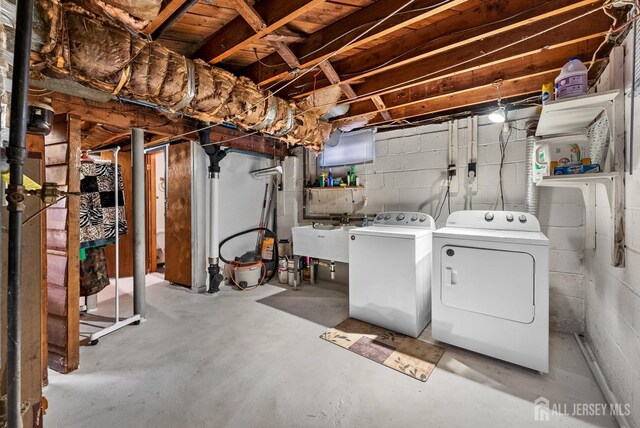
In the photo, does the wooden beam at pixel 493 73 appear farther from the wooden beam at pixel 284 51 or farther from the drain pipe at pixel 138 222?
the drain pipe at pixel 138 222

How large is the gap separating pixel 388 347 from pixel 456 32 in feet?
7.56

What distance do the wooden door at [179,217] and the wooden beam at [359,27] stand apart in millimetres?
2028

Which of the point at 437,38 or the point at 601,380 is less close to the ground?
the point at 437,38

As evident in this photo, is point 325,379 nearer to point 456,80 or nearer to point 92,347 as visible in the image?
point 92,347

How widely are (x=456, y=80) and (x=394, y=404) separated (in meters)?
2.61

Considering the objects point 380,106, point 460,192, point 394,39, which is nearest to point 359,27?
point 394,39

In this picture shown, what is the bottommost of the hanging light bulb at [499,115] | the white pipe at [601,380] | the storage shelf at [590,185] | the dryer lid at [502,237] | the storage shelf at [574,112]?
the white pipe at [601,380]

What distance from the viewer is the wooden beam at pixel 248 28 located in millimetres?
1421

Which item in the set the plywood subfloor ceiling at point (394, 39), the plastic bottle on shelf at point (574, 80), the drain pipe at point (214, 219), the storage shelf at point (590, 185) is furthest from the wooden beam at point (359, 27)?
the drain pipe at point (214, 219)

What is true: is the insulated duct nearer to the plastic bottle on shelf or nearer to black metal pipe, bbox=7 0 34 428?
black metal pipe, bbox=7 0 34 428

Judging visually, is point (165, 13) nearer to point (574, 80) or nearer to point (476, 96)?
point (574, 80)

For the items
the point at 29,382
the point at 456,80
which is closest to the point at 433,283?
the point at 456,80

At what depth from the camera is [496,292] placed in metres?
1.92

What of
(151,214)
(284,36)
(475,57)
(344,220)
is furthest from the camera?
(151,214)
